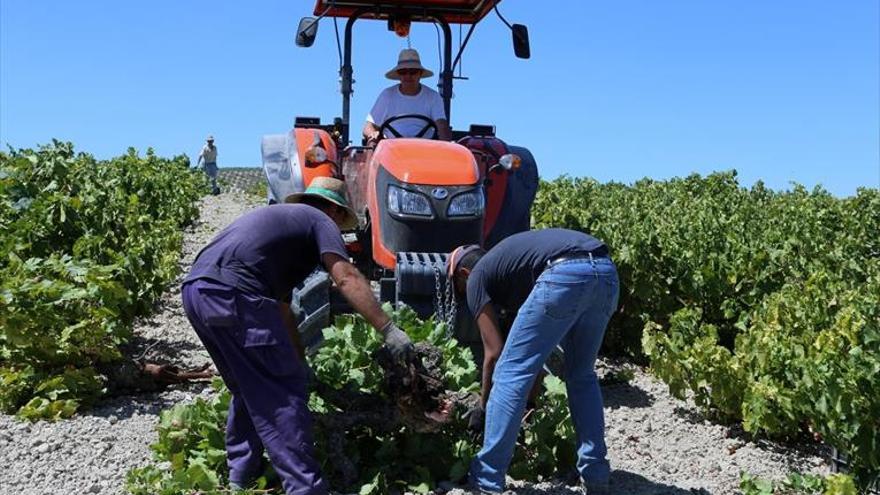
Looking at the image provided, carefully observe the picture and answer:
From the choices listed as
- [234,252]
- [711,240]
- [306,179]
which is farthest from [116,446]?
[711,240]

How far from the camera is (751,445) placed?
5953 millimetres

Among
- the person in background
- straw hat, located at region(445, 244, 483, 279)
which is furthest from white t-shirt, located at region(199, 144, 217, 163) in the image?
straw hat, located at region(445, 244, 483, 279)

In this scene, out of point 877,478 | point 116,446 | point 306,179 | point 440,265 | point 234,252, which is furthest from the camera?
point 306,179

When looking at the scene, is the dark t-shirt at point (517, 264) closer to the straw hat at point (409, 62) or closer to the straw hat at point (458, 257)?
the straw hat at point (458, 257)

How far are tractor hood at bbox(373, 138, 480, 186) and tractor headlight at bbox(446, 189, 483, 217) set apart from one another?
80mm

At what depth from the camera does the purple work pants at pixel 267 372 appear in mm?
4199

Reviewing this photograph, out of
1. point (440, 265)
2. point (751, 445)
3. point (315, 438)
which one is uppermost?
point (440, 265)

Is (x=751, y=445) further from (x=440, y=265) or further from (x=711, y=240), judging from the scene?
(x=711, y=240)

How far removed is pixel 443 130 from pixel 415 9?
124 centimetres

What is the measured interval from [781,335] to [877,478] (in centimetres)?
134

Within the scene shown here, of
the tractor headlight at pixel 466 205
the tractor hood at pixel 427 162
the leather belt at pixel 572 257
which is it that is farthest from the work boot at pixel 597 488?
the tractor hood at pixel 427 162

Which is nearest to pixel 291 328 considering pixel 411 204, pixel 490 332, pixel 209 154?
pixel 490 332

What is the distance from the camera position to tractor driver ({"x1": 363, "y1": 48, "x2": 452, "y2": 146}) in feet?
24.7

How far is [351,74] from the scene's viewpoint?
26.9 ft
